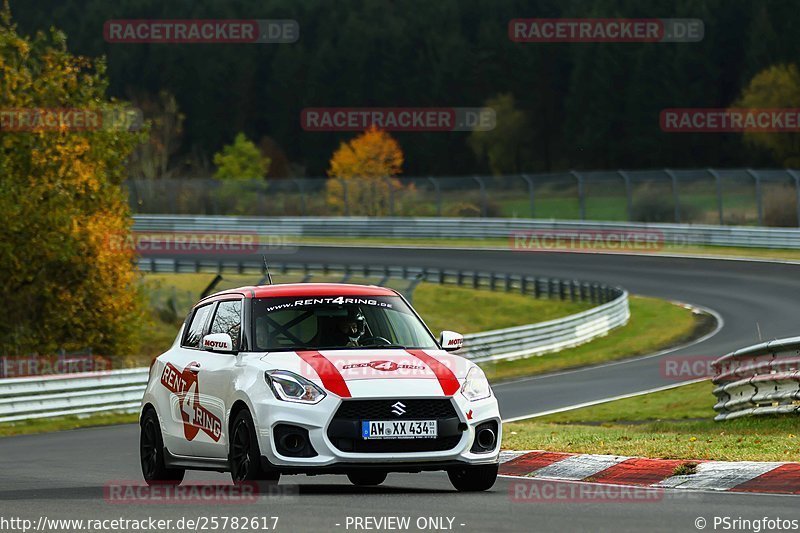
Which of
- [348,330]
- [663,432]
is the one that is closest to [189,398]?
[348,330]

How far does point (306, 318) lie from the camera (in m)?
11.6

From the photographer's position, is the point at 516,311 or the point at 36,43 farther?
the point at 516,311

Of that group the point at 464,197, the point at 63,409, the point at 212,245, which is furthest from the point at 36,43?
the point at 464,197

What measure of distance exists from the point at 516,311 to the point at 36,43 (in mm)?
16830

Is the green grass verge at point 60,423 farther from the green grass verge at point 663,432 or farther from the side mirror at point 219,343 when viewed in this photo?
the side mirror at point 219,343

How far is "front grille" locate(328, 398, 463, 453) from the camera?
1039 centimetres

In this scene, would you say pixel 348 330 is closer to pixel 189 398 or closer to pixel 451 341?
pixel 451 341

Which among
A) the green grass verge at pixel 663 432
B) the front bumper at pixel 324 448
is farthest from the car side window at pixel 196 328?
the green grass verge at pixel 663 432

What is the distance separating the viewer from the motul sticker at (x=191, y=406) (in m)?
11.4

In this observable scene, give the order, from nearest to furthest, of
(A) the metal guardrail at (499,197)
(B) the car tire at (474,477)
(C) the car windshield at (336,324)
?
1. (B) the car tire at (474,477)
2. (C) the car windshield at (336,324)
3. (A) the metal guardrail at (499,197)

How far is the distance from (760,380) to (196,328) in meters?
7.17

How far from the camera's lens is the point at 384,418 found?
10438 millimetres

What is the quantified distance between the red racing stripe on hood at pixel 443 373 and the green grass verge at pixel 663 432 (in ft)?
8.47

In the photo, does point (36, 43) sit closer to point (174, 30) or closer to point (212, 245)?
point (212, 245)
